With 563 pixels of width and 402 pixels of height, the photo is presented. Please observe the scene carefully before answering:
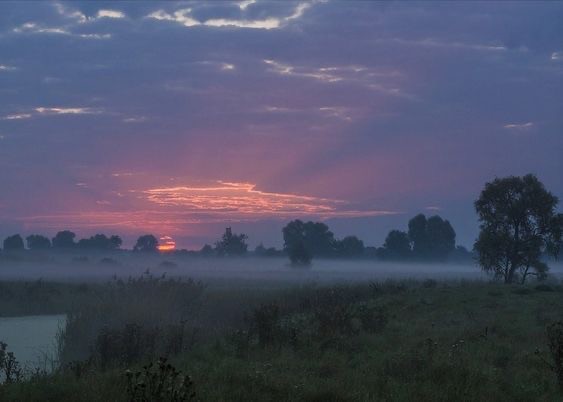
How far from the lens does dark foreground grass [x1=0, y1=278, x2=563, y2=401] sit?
10953mm

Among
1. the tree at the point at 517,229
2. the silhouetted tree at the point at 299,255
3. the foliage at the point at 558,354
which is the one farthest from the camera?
the silhouetted tree at the point at 299,255

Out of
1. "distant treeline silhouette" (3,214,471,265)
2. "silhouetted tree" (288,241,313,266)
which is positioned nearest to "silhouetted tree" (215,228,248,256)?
"distant treeline silhouette" (3,214,471,265)

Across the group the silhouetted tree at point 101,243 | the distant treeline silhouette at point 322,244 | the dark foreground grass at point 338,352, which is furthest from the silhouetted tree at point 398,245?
the dark foreground grass at point 338,352

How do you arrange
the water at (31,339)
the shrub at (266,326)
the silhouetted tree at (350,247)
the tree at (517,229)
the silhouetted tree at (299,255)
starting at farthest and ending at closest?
the silhouetted tree at (350,247) → the silhouetted tree at (299,255) → the tree at (517,229) → the water at (31,339) → the shrub at (266,326)

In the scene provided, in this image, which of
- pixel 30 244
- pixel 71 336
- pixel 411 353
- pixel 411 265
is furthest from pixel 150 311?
pixel 30 244

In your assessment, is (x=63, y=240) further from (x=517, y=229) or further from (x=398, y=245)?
(x=517, y=229)

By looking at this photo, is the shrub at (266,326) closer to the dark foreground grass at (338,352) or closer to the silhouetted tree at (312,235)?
the dark foreground grass at (338,352)

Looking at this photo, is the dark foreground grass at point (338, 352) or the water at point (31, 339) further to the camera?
the water at point (31, 339)

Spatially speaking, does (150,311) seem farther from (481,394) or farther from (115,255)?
(115,255)

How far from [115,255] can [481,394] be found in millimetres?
147727

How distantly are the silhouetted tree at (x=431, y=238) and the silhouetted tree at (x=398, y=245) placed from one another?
154 centimetres

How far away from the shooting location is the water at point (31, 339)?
2131cm

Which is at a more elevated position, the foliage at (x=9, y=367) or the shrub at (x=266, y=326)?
the shrub at (x=266, y=326)

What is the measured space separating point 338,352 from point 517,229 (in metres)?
34.3
